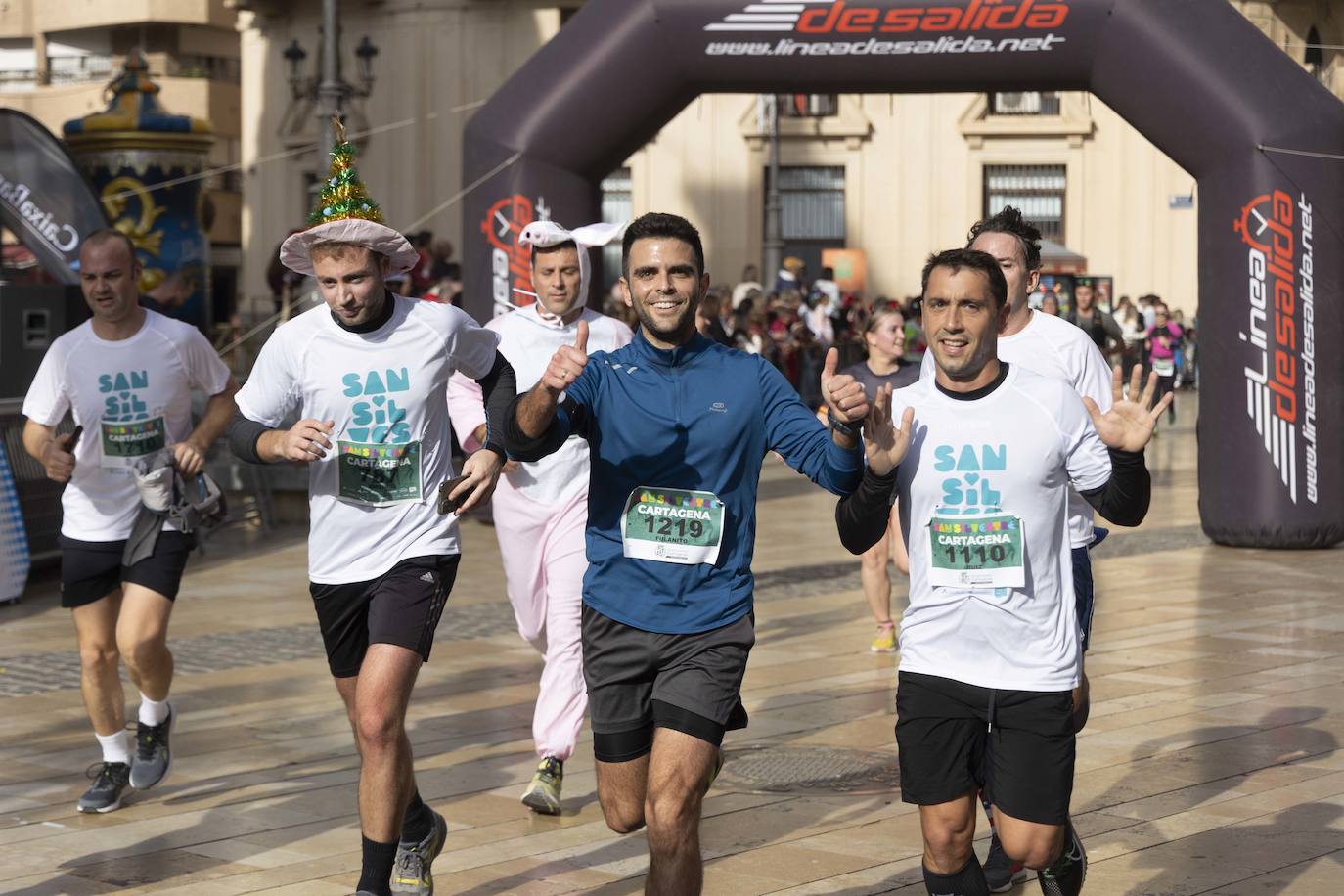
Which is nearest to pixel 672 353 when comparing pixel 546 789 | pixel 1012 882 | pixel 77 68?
pixel 1012 882

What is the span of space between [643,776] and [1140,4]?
9.20 meters

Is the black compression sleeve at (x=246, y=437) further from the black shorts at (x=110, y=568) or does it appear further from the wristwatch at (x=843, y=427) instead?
the wristwatch at (x=843, y=427)

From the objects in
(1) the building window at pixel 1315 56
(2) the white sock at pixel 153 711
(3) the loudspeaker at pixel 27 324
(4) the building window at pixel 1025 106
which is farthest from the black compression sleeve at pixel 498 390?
(4) the building window at pixel 1025 106

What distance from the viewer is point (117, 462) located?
276 inches

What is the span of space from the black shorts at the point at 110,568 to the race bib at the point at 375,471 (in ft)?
5.79

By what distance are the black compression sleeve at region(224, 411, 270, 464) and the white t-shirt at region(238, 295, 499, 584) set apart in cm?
3

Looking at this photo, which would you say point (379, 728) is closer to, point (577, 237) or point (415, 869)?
point (415, 869)

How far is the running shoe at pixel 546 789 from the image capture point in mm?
6762

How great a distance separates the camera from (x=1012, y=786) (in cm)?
466

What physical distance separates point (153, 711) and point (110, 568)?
0.51m

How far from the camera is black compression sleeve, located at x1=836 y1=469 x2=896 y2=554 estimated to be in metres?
4.59

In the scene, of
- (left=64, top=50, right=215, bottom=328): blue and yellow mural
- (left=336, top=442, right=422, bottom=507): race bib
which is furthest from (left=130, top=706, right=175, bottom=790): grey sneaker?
(left=64, top=50, right=215, bottom=328): blue and yellow mural

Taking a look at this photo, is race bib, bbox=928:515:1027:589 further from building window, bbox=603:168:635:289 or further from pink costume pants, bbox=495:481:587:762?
building window, bbox=603:168:635:289

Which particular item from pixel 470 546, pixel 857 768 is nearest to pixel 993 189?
pixel 470 546
